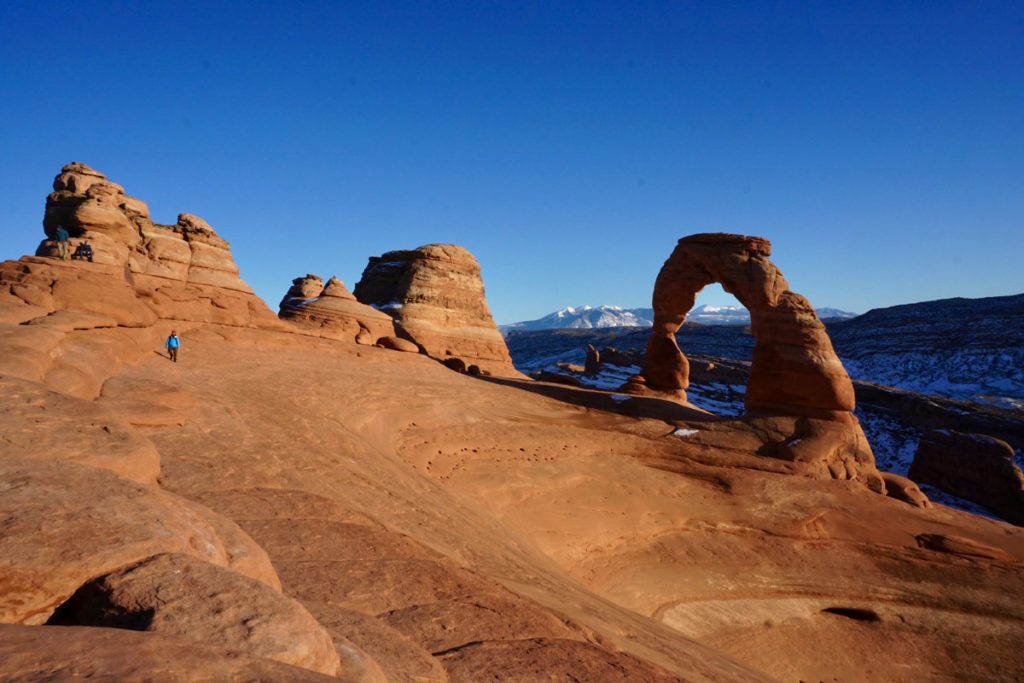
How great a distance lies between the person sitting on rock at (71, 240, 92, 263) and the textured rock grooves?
20.4 metres

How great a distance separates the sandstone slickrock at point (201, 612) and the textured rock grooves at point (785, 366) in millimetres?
16028

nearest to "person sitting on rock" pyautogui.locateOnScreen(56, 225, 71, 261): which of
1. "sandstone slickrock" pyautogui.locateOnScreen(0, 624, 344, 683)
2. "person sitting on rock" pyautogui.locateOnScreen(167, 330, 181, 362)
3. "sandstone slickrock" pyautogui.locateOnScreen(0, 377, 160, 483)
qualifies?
"person sitting on rock" pyautogui.locateOnScreen(167, 330, 181, 362)

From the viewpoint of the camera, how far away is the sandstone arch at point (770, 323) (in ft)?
57.7

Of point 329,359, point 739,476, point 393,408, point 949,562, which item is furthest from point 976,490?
point 329,359

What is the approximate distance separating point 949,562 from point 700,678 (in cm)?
1117

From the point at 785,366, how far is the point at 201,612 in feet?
61.6

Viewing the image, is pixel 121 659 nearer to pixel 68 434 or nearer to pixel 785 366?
pixel 68 434

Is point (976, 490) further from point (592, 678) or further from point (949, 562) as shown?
point (592, 678)

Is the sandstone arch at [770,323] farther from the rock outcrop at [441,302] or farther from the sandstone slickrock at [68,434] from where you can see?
the sandstone slickrock at [68,434]

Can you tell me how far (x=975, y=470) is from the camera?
25.5 m

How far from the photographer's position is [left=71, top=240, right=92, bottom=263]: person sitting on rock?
16.5 meters

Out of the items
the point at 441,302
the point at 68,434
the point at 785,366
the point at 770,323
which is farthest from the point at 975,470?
the point at 68,434

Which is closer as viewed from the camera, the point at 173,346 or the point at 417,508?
the point at 417,508

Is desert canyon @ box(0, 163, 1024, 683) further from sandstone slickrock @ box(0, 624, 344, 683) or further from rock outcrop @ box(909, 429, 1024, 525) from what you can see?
rock outcrop @ box(909, 429, 1024, 525)
